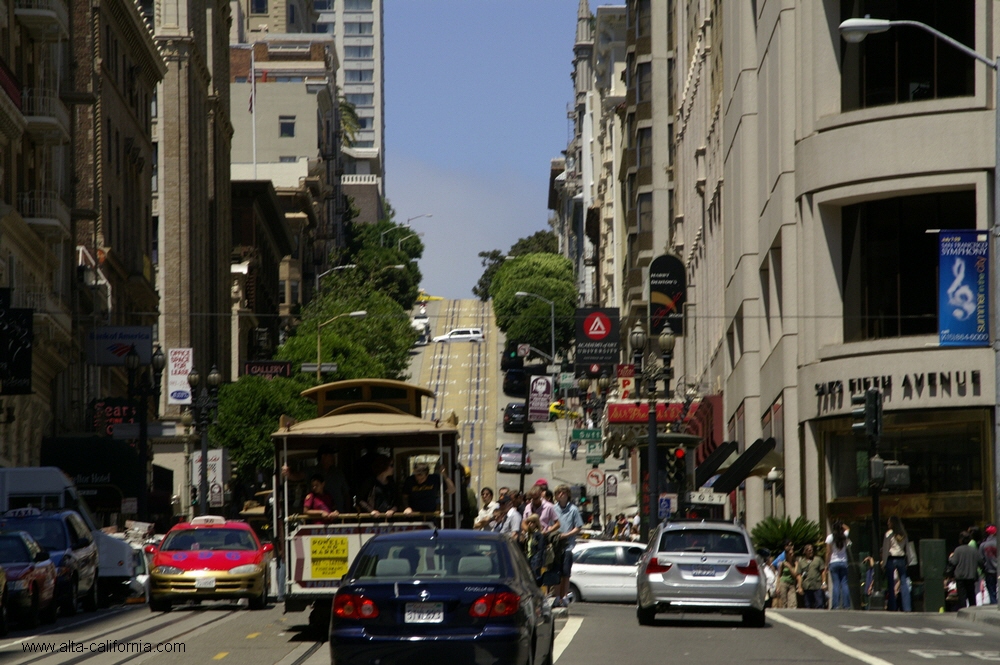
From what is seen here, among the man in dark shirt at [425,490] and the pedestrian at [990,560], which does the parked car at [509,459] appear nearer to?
the pedestrian at [990,560]

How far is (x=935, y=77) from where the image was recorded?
33812 millimetres

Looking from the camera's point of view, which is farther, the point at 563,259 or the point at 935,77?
the point at 563,259

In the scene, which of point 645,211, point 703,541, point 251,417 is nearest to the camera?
point 703,541

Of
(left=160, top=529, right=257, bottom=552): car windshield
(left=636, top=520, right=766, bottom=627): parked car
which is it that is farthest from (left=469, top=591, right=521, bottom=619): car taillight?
(left=160, top=529, right=257, bottom=552): car windshield

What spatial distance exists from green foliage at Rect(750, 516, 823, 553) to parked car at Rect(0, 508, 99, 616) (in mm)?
13199

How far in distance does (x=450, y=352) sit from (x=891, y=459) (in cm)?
9815

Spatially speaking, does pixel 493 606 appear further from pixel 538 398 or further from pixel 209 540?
pixel 538 398

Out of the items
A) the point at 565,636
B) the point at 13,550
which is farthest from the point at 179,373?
the point at 565,636

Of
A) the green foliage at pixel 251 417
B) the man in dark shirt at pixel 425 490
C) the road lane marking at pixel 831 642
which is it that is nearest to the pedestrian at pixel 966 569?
the road lane marking at pixel 831 642

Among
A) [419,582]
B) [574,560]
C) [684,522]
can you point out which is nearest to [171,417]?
[574,560]

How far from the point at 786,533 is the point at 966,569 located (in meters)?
4.91

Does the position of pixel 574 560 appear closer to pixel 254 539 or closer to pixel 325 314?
pixel 254 539

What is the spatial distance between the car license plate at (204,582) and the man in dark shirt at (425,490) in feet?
20.7

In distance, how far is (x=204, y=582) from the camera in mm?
25797
